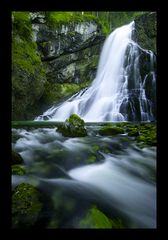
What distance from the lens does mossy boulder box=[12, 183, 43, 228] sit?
351cm

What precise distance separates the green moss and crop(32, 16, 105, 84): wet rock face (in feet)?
86.8

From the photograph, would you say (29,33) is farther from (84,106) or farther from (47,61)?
(84,106)

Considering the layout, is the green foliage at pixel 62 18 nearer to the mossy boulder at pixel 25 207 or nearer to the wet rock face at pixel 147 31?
the wet rock face at pixel 147 31

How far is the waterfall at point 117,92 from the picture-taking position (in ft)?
68.6

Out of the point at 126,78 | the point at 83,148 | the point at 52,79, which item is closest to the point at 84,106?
the point at 126,78

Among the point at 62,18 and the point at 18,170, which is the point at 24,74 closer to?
the point at 62,18

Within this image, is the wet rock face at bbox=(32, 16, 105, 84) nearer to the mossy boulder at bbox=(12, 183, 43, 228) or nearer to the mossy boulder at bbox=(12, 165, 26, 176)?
the mossy boulder at bbox=(12, 165, 26, 176)

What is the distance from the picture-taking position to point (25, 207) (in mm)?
3803

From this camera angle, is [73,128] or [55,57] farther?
[55,57]

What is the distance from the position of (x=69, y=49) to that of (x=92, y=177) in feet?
86.5

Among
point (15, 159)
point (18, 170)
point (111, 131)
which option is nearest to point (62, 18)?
point (111, 131)

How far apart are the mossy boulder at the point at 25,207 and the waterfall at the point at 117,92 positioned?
15898mm

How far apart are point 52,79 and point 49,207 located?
88.3 ft

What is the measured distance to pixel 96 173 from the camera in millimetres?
6414
